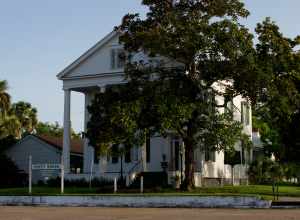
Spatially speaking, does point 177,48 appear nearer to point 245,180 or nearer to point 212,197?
point 212,197

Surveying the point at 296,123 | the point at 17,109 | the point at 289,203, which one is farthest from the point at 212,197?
the point at 17,109

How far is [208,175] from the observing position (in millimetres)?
37594

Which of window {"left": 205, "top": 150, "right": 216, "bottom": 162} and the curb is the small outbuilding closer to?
window {"left": 205, "top": 150, "right": 216, "bottom": 162}

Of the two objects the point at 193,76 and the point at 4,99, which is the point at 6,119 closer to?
the point at 4,99

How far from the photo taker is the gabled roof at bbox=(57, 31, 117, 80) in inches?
1490

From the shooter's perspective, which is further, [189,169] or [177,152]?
[177,152]

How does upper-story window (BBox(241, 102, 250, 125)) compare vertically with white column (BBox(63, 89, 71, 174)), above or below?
above

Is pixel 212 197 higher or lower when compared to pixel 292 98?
lower

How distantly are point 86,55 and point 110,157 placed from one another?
6821 millimetres

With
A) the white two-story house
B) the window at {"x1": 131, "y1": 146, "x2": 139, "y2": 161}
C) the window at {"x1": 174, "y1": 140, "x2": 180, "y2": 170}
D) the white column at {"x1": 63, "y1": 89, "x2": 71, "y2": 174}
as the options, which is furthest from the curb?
the window at {"x1": 174, "y1": 140, "x2": 180, "y2": 170}

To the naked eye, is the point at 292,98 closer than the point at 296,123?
Yes

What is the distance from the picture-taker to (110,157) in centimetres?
3781

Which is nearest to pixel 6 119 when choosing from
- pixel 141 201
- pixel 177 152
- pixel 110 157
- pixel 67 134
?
pixel 67 134

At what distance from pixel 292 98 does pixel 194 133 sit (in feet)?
16.9
